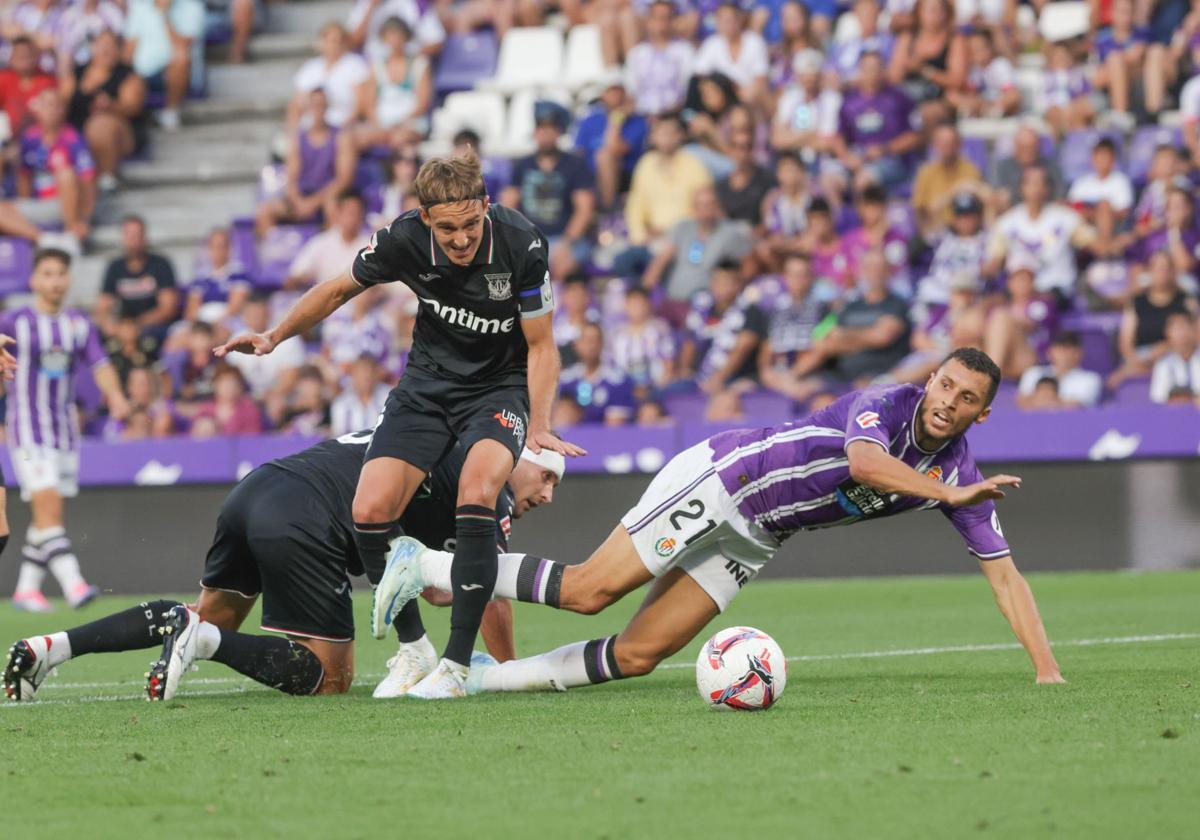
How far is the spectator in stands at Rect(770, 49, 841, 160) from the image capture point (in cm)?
1738

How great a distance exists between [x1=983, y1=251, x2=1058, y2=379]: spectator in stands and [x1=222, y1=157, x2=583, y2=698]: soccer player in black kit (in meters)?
7.92

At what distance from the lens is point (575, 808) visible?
443cm

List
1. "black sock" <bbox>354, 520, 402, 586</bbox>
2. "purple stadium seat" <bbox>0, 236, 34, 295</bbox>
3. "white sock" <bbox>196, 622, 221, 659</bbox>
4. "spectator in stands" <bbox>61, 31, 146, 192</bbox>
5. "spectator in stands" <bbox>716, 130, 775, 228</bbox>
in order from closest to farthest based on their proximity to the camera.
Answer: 1. "white sock" <bbox>196, 622, 221, 659</bbox>
2. "black sock" <bbox>354, 520, 402, 586</bbox>
3. "spectator in stands" <bbox>716, 130, 775, 228</bbox>
4. "purple stadium seat" <bbox>0, 236, 34, 295</bbox>
5. "spectator in stands" <bbox>61, 31, 146, 192</bbox>

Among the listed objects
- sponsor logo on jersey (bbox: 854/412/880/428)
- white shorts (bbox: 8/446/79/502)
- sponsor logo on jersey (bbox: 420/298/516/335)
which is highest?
sponsor logo on jersey (bbox: 420/298/516/335)

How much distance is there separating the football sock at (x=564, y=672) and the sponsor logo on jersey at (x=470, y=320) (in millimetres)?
1346

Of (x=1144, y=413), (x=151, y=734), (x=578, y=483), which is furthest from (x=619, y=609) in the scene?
(x=151, y=734)

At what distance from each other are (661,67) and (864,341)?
4380 mm

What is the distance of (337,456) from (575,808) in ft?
11.4

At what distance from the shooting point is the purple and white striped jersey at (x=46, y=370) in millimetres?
13164

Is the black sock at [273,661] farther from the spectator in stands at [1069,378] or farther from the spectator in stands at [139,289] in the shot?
the spectator in stands at [139,289]

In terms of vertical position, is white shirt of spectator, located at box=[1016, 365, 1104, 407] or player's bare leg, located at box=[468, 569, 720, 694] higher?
player's bare leg, located at box=[468, 569, 720, 694]

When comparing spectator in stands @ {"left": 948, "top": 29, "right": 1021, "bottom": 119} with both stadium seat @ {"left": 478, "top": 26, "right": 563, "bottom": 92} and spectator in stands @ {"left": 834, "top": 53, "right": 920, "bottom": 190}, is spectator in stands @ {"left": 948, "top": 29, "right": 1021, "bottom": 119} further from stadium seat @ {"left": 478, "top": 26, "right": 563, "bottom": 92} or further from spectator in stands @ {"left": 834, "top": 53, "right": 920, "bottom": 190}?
stadium seat @ {"left": 478, "top": 26, "right": 563, "bottom": 92}

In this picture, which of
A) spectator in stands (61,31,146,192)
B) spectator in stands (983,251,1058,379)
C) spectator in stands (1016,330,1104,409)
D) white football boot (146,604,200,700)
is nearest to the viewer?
white football boot (146,604,200,700)

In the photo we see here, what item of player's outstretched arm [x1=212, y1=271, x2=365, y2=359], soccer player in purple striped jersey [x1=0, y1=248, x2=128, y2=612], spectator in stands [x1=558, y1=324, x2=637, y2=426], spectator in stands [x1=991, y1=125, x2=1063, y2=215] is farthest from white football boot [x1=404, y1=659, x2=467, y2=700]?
spectator in stands [x1=991, y1=125, x2=1063, y2=215]
